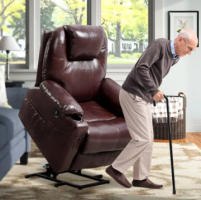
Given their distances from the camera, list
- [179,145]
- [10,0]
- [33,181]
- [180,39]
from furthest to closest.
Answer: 1. [10,0]
2. [179,145]
3. [33,181]
4. [180,39]

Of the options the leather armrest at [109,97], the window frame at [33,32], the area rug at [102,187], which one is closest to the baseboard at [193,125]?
the window frame at [33,32]

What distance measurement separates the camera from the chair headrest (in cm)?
333

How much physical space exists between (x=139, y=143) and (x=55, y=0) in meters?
3.28

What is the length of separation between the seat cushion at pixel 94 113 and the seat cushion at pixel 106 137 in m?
0.11

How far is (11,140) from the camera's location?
3.06 metres

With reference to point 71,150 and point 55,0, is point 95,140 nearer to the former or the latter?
point 71,150

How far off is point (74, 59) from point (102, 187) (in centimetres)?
105

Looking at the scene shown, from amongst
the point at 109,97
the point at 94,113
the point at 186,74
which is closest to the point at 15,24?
the point at 186,74

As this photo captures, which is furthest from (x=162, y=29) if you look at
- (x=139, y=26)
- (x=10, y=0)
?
(x=10, y=0)

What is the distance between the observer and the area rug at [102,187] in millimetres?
2699

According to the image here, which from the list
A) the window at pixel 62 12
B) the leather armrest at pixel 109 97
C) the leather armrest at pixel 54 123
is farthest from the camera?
the window at pixel 62 12

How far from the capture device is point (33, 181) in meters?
3.07

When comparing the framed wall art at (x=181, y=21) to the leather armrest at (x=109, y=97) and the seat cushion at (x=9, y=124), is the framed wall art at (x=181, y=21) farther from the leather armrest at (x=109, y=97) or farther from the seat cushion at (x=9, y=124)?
the seat cushion at (x=9, y=124)

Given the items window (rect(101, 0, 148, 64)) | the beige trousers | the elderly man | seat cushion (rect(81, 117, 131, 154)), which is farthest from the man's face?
window (rect(101, 0, 148, 64))
